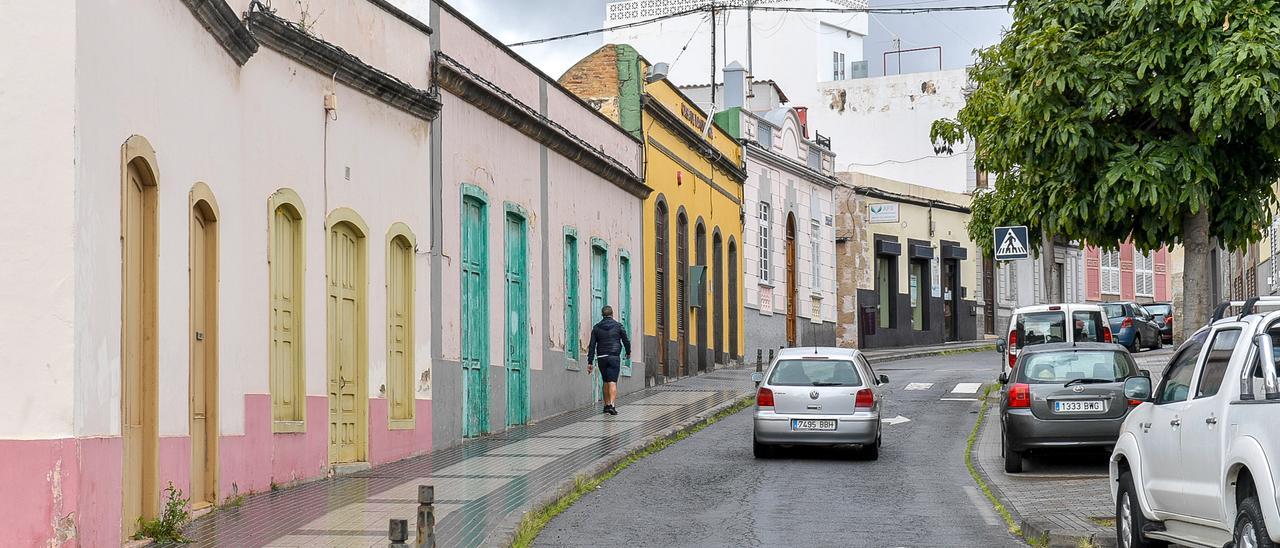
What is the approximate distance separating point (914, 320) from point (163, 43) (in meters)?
40.4

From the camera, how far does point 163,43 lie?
36.1 feet

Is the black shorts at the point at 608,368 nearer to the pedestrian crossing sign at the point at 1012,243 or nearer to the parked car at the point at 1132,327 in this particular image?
the pedestrian crossing sign at the point at 1012,243

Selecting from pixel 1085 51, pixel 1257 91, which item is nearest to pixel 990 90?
pixel 1085 51

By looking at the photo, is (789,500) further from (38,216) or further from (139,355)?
(38,216)

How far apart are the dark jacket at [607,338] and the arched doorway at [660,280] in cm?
669

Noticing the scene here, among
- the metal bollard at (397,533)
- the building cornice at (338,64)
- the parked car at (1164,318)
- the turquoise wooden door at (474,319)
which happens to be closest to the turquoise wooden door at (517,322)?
the turquoise wooden door at (474,319)

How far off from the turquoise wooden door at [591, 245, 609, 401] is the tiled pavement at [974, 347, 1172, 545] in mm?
7712

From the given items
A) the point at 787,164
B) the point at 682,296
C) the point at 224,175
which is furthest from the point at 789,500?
the point at 787,164

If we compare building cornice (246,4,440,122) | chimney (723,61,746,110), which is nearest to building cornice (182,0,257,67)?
building cornice (246,4,440,122)

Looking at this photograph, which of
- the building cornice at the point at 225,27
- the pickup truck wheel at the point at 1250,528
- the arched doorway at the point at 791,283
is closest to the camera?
the pickup truck wheel at the point at 1250,528

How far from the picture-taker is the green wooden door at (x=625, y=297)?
91.8 ft

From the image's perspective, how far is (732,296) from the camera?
36.4 m

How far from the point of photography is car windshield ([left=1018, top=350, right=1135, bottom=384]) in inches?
649

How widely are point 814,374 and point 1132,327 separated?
22253 mm
